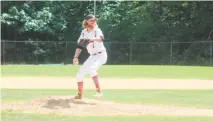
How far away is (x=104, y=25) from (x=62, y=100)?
1277 inches

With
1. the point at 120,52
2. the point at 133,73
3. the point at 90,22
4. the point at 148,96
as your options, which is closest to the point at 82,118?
the point at 90,22

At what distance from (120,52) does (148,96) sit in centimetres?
2803

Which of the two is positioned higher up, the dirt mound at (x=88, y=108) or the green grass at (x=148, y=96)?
the dirt mound at (x=88, y=108)

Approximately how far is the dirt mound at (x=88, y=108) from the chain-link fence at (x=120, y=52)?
29.2m

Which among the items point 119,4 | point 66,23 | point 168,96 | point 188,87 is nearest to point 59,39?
point 66,23

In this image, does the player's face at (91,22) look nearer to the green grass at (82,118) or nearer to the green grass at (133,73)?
the green grass at (82,118)

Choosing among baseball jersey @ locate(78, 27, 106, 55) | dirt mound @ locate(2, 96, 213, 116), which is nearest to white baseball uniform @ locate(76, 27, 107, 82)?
baseball jersey @ locate(78, 27, 106, 55)

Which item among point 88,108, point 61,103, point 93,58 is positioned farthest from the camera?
point 93,58

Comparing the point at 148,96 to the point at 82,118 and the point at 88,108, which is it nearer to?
the point at 88,108

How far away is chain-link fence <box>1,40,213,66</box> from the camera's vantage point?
Answer: 4141 cm

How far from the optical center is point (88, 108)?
11312 millimetres

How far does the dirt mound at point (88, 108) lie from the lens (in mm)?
10961

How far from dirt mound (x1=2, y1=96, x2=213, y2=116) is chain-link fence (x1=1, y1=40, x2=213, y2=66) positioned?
29.2m

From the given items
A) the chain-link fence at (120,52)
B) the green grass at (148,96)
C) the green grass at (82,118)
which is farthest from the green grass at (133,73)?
the green grass at (82,118)
